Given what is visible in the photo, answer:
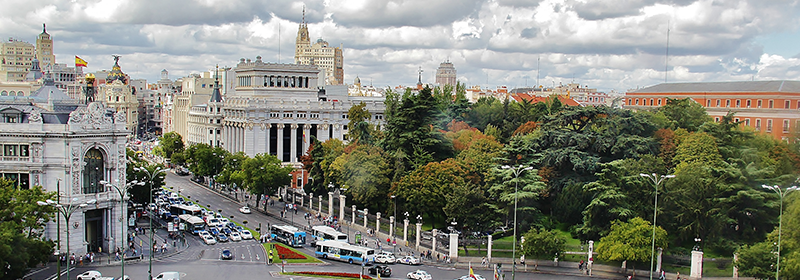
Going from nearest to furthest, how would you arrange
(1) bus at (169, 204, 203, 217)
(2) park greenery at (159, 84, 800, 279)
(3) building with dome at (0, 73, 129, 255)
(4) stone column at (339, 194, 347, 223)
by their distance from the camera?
(2) park greenery at (159, 84, 800, 279), (3) building with dome at (0, 73, 129, 255), (1) bus at (169, 204, 203, 217), (4) stone column at (339, 194, 347, 223)

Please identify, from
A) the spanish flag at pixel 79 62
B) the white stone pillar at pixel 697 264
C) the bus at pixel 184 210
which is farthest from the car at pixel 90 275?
the spanish flag at pixel 79 62

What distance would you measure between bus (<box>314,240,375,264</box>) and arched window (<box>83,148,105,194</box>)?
1855cm

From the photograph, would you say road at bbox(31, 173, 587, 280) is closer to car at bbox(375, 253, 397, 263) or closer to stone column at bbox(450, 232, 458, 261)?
car at bbox(375, 253, 397, 263)

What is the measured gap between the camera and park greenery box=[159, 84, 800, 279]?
56500 mm

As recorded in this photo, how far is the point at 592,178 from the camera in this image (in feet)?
213

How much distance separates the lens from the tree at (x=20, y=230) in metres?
44.8

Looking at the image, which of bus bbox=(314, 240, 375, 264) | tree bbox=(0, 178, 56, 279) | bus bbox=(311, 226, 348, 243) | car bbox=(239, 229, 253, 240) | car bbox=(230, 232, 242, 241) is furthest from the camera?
car bbox=(239, 229, 253, 240)

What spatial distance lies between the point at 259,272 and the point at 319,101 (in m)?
66.5

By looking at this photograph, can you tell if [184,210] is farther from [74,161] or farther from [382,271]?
[382,271]

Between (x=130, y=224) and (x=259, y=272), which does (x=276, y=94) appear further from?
(x=259, y=272)

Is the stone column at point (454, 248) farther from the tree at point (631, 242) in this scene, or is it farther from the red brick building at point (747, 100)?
the red brick building at point (747, 100)

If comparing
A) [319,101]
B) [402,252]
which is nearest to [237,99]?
[319,101]

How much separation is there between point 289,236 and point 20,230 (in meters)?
23.0

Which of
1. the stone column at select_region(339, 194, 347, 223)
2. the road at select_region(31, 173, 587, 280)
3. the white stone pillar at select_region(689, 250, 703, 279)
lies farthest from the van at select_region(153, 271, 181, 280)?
the white stone pillar at select_region(689, 250, 703, 279)
